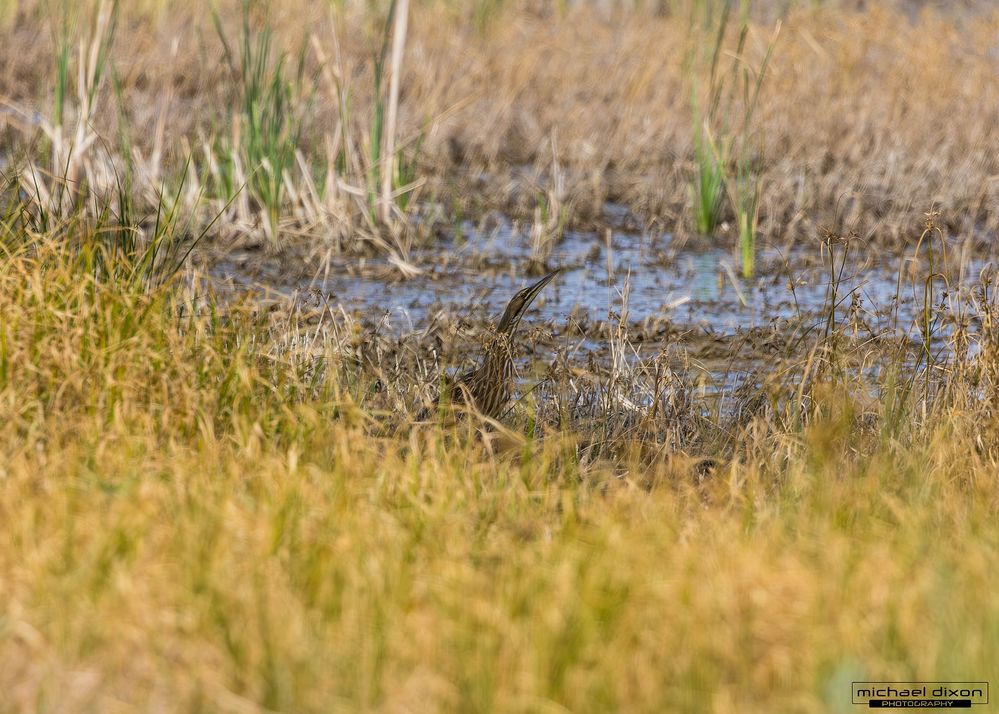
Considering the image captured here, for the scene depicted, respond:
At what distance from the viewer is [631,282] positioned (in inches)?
251

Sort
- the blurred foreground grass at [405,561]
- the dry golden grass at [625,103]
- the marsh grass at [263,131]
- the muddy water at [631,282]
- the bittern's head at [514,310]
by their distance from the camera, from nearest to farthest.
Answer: the blurred foreground grass at [405,561] < the bittern's head at [514,310] < the muddy water at [631,282] < the marsh grass at [263,131] < the dry golden grass at [625,103]

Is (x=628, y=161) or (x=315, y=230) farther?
(x=628, y=161)

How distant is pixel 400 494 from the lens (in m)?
2.84

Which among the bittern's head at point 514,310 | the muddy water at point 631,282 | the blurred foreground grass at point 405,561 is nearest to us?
the blurred foreground grass at point 405,561

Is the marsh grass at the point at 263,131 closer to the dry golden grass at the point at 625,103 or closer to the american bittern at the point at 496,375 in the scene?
the dry golden grass at the point at 625,103

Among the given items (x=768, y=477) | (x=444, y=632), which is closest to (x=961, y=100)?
(x=768, y=477)

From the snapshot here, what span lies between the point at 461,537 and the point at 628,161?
653 centimetres

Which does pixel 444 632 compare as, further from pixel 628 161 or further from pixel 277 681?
pixel 628 161

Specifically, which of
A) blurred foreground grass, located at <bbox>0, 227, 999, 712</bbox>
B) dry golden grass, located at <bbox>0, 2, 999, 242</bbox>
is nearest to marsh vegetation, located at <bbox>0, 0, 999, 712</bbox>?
blurred foreground grass, located at <bbox>0, 227, 999, 712</bbox>

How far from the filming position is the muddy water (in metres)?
5.63

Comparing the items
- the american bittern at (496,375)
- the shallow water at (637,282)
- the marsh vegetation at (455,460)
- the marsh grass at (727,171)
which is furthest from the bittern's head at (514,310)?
the marsh grass at (727,171)

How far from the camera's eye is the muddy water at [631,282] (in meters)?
5.63

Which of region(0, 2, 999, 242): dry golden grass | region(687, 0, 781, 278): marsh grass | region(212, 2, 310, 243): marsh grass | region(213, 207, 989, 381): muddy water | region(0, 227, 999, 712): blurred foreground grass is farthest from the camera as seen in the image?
region(0, 2, 999, 242): dry golden grass

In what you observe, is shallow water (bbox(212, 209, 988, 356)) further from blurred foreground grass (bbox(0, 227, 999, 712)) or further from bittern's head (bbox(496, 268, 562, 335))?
blurred foreground grass (bbox(0, 227, 999, 712))
